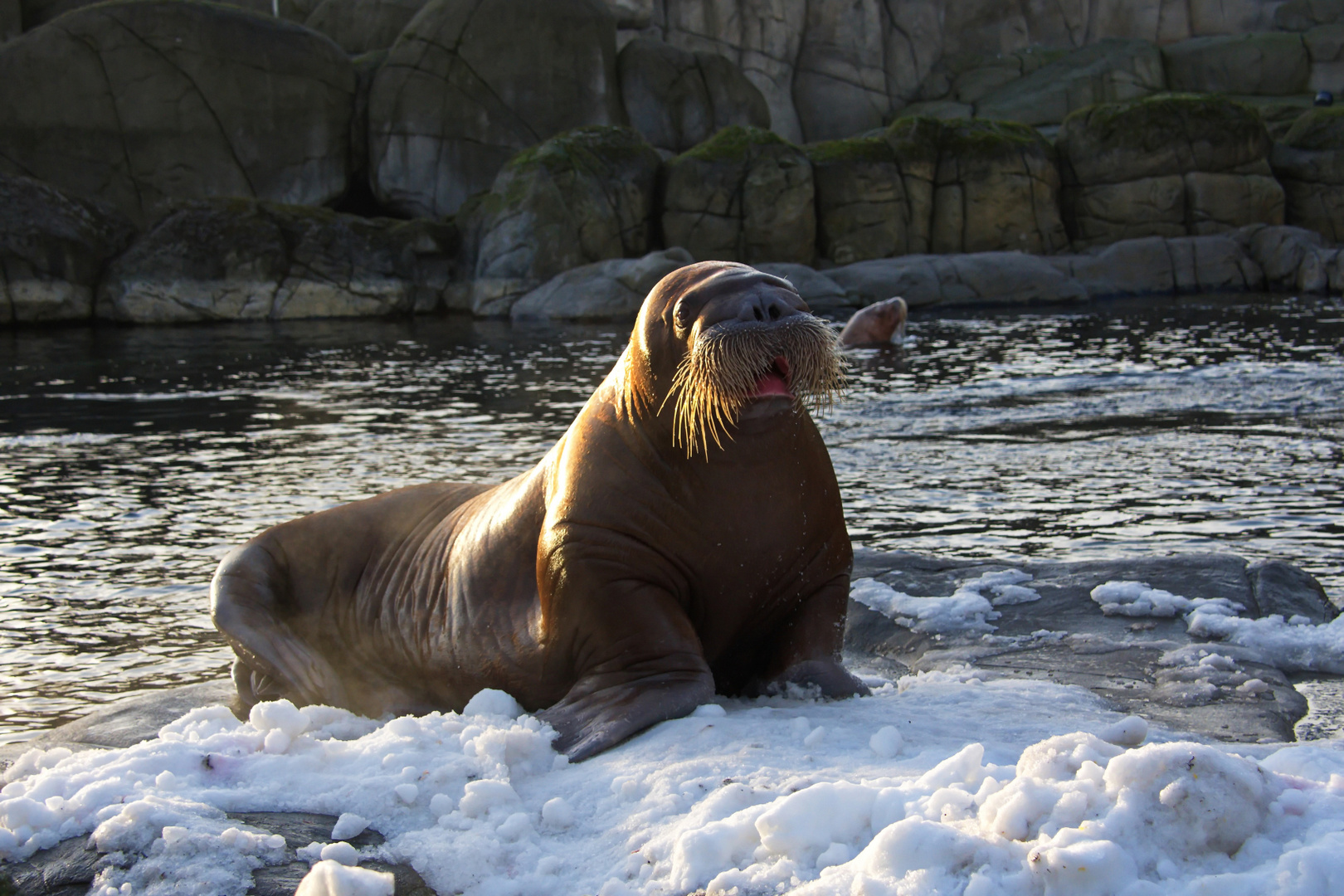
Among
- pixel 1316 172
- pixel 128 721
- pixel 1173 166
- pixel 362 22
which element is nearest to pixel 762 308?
pixel 128 721

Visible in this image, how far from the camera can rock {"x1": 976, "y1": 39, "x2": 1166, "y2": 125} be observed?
34438 millimetres

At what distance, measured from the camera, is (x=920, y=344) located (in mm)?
17141

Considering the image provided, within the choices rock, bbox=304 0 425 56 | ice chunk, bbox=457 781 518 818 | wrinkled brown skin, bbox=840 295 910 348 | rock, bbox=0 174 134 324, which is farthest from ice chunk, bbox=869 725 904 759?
rock, bbox=304 0 425 56

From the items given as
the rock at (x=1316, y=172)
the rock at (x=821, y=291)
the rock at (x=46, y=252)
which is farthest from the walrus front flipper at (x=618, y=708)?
the rock at (x=1316, y=172)

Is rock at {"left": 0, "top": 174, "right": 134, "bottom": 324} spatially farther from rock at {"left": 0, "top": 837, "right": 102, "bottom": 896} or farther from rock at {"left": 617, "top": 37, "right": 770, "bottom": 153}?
rock at {"left": 0, "top": 837, "right": 102, "bottom": 896}

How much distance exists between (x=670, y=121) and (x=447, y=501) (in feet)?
88.2

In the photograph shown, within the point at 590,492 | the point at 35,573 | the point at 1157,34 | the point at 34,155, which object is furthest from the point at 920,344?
the point at 1157,34

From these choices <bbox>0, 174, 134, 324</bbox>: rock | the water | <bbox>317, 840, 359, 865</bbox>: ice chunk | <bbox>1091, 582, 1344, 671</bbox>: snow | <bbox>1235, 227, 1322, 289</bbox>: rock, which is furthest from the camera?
<bbox>1235, 227, 1322, 289</bbox>: rock

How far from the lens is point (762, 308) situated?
11.3 ft

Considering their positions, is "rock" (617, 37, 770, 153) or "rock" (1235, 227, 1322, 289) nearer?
"rock" (1235, 227, 1322, 289)

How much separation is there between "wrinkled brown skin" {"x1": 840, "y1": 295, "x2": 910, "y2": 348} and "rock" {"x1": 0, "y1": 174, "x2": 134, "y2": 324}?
45.0 feet

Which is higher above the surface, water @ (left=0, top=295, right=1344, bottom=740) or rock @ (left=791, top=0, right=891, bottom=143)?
rock @ (left=791, top=0, right=891, bottom=143)

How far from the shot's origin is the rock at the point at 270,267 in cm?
2273

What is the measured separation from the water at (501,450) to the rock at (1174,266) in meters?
7.53
